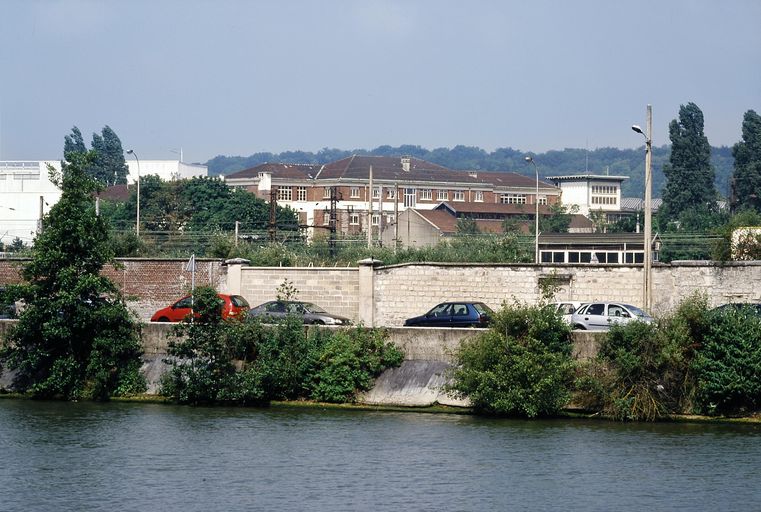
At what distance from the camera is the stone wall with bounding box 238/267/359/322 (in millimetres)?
43469

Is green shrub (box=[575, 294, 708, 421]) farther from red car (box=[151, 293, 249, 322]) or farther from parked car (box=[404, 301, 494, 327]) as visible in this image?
red car (box=[151, 293, 249, 322])

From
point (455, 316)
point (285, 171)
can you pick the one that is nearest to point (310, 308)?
point (455, 316)

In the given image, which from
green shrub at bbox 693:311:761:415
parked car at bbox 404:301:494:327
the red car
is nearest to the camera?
green shrub at bbox 693:311:761:415

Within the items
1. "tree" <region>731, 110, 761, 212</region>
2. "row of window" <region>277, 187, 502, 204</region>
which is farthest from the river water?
"row of window" <region>277, 187, 502, 204</region>

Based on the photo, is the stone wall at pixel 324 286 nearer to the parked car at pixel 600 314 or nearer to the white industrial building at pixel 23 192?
the parked car at pixel 600 314

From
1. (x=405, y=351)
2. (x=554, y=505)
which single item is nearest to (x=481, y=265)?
(x=405, y=351)

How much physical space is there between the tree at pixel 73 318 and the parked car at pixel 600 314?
13.9m

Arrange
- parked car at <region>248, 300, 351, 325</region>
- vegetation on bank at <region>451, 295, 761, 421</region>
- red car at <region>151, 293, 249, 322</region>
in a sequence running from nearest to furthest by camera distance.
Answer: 1. vegetation on bank at <region>451, 295, 761, 421</region>
2. parked car at <region>248, 300, 351, 325</region>
3. red car at <region>151, 293, 249, 322</region>

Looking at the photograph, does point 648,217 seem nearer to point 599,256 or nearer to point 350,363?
point 350,363

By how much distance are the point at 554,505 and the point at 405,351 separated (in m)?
12.0

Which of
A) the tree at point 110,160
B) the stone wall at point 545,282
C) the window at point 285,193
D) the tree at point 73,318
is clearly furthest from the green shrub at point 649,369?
the tree at point 110,160

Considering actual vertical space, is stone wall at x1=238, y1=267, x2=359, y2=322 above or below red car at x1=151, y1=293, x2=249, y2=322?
above

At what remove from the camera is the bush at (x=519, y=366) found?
3222 centimetres

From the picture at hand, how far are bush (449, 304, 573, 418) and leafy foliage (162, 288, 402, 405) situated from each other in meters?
3.13
